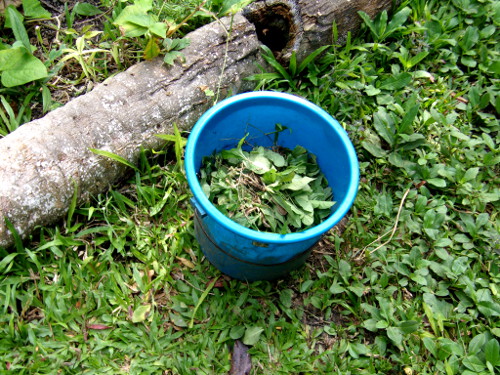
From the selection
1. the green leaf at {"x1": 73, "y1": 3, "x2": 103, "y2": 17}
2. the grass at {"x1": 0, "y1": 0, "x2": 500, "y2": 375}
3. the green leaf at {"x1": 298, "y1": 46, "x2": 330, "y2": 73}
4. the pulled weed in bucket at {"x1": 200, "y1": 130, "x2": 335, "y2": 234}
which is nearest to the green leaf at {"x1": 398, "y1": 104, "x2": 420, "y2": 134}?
the grass at {"x1": 0, "y1": 0, "x2": 500, "y2": 375}

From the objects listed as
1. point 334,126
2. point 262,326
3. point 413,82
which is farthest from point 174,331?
point 413,82

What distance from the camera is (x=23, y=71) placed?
2213 millimetres

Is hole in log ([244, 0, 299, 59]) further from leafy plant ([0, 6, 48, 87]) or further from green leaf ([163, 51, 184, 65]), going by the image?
leafy plant ([0, 6, 48, 87])

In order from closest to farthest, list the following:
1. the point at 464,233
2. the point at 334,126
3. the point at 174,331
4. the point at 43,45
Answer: the point at 334,126, the point at 174,331, the point at 464,233, the point at 43,45

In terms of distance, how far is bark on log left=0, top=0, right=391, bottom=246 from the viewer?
6.11 ft

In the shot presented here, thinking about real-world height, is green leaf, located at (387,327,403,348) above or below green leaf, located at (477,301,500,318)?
above

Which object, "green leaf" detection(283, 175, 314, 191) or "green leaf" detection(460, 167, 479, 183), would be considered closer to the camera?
"green leaf" detection(283, 175, 314, 191)

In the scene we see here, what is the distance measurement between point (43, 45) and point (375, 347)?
224 cm

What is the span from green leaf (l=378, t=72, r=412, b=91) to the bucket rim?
903mm

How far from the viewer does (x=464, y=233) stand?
2.25m

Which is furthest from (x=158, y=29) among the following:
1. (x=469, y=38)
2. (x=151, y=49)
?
(x=469, y=38)

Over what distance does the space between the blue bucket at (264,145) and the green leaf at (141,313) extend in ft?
1.09

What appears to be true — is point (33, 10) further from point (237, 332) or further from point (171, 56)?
point (237, 332)

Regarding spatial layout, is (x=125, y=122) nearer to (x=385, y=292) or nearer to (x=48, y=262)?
(x=48, y=262)
